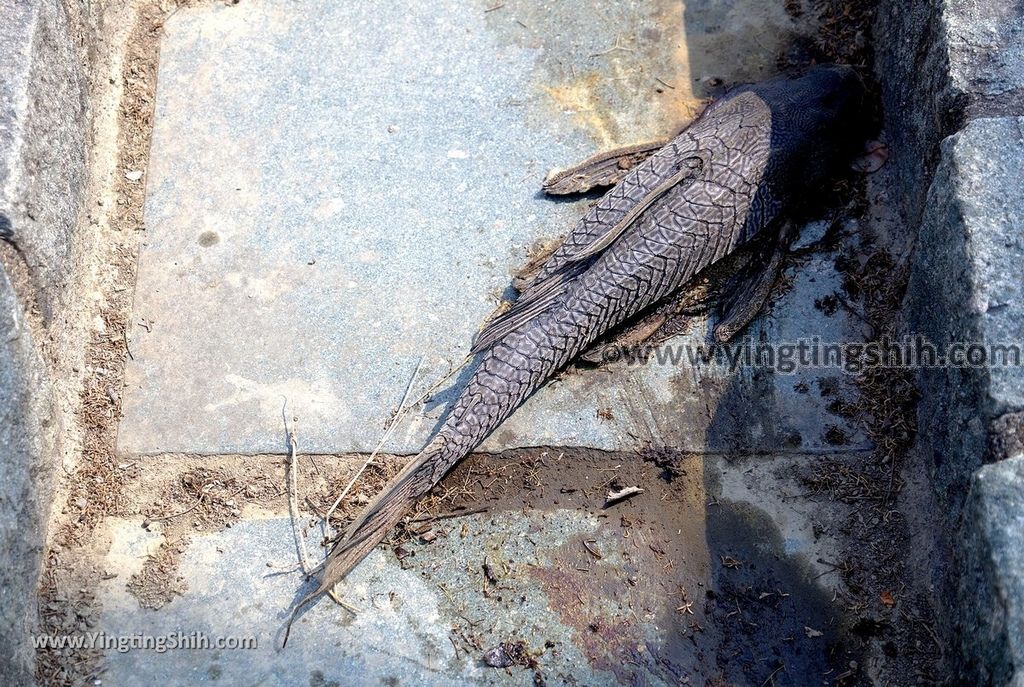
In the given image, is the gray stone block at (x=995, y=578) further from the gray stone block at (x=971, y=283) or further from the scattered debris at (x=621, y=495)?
the scattered debris at (x=621, y=495)

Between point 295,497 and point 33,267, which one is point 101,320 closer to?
point 33,267

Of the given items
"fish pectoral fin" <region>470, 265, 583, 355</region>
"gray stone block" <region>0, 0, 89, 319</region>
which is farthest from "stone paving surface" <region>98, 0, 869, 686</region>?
"gray stone block" <region>0, 0, 89, 319</region>

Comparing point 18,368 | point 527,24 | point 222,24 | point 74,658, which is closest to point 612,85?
point 527,24

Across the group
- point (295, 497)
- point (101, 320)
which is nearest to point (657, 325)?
point (295, 497)

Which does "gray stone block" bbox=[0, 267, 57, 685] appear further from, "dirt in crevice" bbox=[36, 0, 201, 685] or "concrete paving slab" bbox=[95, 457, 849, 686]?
"concrete paving slab" bbox=[95, 457, 849, 686]

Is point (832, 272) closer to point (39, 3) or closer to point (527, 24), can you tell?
point (527, 24)

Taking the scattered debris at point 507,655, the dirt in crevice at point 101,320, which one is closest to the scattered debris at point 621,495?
the scattered debris at point 507,655
